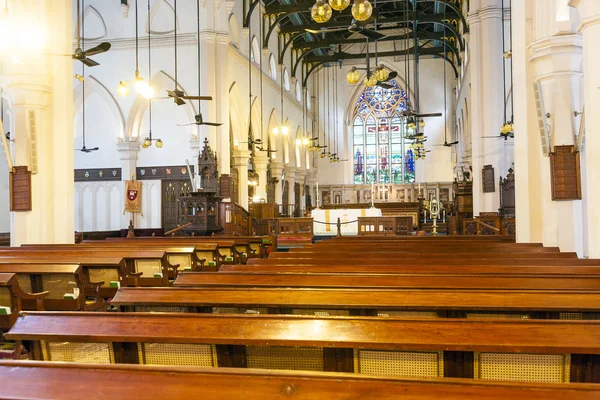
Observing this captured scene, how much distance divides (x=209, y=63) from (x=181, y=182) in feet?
13.8

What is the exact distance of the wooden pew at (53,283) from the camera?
4570 mm

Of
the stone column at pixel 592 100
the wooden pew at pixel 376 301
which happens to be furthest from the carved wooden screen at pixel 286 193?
the wooden pew at pixel 376 301

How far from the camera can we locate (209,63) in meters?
15.1

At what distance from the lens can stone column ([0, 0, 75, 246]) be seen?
8.62m

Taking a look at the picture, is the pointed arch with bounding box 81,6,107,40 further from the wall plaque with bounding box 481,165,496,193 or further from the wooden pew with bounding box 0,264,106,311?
the wooden pew with bounding box 0,264,106,311

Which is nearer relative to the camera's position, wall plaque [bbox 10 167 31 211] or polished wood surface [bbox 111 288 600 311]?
polished wood surface [bbox 111 288 600 311]

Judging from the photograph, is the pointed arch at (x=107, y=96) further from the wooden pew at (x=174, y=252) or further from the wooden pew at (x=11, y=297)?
the wooden pew at (x=11, y=297)

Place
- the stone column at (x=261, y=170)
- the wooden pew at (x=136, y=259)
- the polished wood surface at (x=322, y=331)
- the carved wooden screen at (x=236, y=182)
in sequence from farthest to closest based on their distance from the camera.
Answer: the stone column at (x=261, y=170), the carved wooden screen at (x=236, y=182), the wooden pew at (x=136, y=259), the polished wood surface at (x=322, y=331)

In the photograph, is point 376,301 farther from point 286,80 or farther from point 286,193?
point 286,80

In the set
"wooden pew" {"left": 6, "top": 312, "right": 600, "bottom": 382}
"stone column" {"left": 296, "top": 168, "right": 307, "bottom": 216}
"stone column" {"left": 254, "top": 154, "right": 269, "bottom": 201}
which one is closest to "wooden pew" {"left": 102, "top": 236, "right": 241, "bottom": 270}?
"wooden pew" {"left": 6, "top": 312, "right": 600, "bottom": 382}

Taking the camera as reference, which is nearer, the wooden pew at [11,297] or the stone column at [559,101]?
the wooden pew at [11,297]

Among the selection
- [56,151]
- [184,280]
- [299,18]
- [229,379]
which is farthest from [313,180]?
[229,379]

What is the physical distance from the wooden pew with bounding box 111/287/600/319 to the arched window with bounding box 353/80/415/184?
26939mm

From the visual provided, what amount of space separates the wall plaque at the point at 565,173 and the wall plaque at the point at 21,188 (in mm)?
8775
